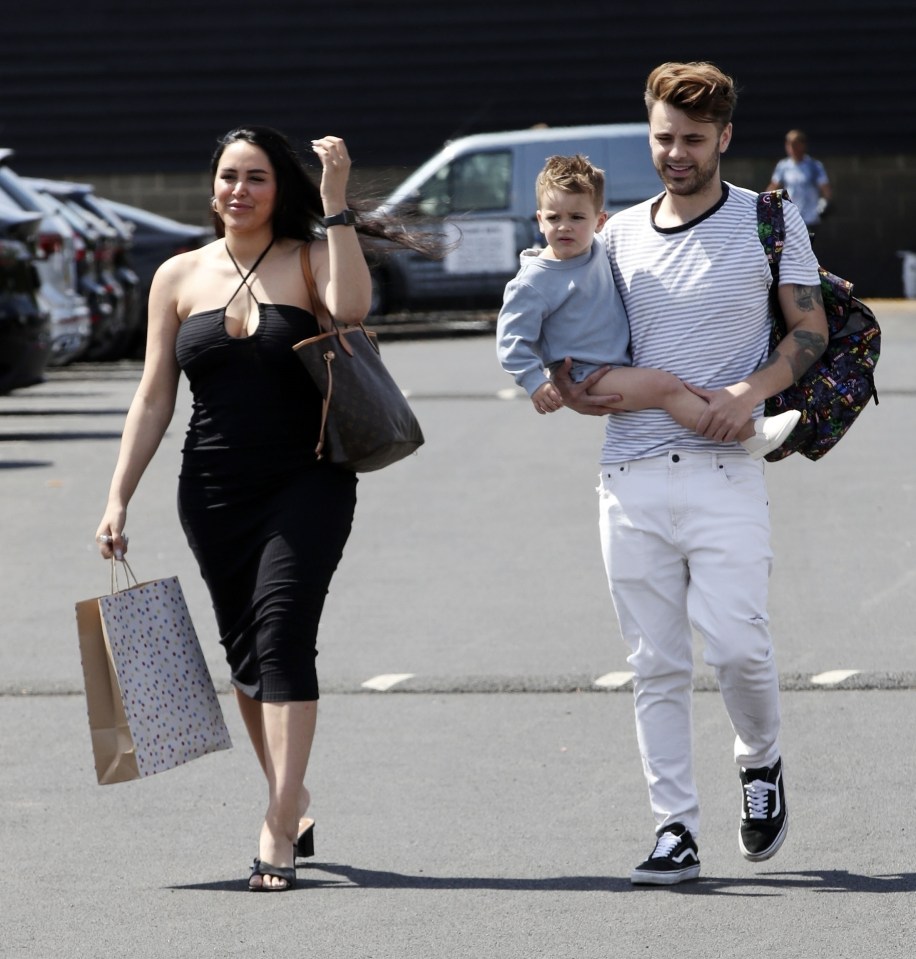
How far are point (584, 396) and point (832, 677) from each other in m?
2.53

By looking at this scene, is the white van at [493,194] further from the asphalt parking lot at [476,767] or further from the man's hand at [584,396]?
the man's hand at [584,396]

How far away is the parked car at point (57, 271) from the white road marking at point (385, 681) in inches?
335

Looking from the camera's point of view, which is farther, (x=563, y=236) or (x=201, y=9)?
(x=201, y=9)

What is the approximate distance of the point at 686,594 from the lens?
16.1ft

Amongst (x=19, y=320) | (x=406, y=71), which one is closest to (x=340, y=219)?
(x=19, y=320)

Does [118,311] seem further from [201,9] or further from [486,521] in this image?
[201,9]

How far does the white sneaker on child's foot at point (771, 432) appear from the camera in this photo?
184 inches

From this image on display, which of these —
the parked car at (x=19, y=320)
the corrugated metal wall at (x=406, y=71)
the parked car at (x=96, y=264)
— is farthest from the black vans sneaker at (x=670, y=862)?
the corrugated metal wall at (x=406, y=71)

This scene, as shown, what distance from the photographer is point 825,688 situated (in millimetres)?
6816

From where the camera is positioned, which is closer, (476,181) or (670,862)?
(670,862)

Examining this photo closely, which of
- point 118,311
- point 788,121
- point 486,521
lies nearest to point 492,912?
point 486,521

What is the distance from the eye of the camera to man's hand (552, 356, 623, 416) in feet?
15.6

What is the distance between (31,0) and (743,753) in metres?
25.2

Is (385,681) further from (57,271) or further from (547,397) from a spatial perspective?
(57,271)
